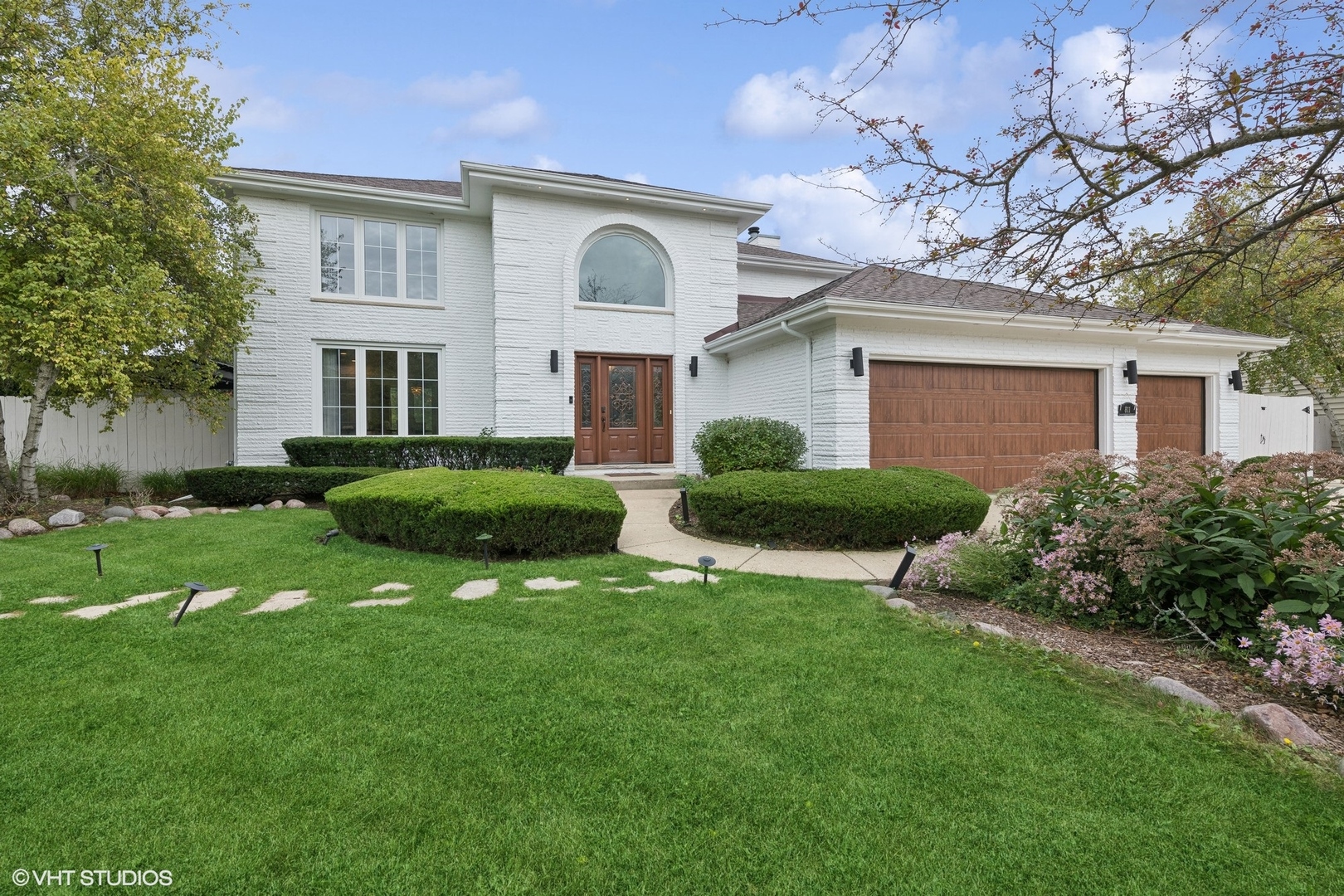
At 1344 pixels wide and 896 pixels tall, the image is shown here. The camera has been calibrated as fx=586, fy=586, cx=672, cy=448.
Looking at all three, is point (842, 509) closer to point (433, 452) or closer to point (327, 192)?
point (433, 452)

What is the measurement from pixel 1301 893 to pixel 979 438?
8340 millimetres

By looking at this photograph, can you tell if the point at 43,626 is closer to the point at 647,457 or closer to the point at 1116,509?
the point at 1116,509

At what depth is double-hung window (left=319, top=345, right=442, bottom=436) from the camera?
1055cm

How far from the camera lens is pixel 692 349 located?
11.5m

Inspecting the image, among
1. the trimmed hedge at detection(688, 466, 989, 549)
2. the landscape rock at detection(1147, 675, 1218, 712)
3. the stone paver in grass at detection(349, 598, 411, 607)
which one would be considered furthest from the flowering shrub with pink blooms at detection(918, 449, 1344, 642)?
the stone paver in grass at detection(349, 598, 411, 607)

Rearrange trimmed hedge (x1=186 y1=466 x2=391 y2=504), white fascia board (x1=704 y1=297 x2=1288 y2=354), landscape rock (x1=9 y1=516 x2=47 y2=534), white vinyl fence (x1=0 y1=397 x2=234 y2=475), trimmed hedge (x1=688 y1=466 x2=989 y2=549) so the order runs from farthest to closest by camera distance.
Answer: white vinyl fence (x1=0 y1=397 x2=234 y2=475), trimmed hedge (x1=186 y1=466 x2=391 y2=504), white fascia board (x1=704 y1=297 x2=1288 y2=354), landscape rock (x1=9 y1=516 x2=47 y2=534), trimmed hedge (x1=688 y1=466 x2=989 y2=549)

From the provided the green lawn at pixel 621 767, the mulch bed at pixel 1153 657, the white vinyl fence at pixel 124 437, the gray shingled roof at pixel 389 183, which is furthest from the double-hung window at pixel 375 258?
the mulch bed at pixel 1153 657

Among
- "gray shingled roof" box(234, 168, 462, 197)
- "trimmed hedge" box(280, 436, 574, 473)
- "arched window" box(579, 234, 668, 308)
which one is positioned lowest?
"trimmed hedge" box(280, 436, 574, 473)

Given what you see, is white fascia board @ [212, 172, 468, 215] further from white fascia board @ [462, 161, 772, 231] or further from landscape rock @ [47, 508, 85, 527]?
landscape rock @ [47, 508, 85, 527]

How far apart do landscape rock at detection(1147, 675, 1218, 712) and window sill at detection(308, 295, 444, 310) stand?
11.2 metres

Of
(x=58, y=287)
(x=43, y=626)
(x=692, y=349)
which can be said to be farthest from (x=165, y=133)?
(x=692, y=349)

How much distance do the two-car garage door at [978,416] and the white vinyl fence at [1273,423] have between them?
5.50 metres

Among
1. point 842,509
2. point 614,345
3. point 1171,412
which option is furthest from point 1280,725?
point 1171,412

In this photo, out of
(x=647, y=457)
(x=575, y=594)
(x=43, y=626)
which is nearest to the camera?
(x=43, y=626)
